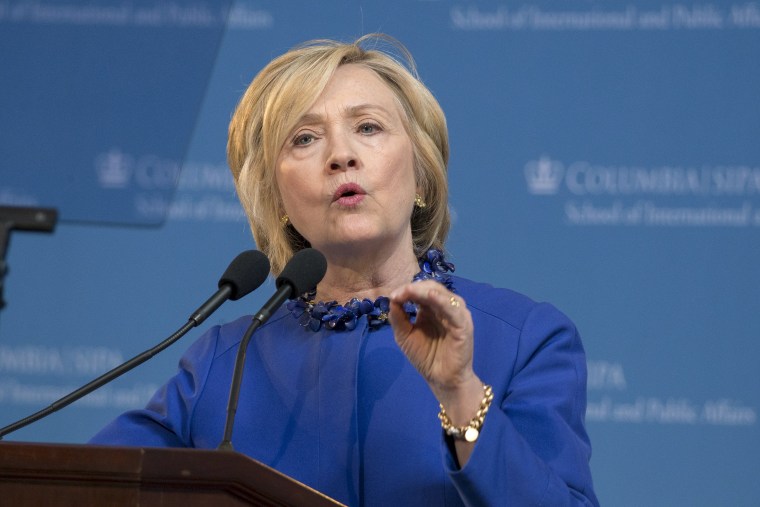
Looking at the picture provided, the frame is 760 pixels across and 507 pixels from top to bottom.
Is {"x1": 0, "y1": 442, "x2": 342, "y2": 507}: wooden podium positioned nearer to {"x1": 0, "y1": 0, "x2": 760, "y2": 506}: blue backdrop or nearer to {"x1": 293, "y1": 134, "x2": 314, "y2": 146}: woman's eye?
{"x1": 293, "y1": 134, "x2": 314, "y2": 146}: woman's eye

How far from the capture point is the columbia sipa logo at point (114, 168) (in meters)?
1.49

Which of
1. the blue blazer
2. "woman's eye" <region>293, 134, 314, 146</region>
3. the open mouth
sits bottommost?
the blue blazer

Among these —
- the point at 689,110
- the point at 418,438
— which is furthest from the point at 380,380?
the point at 689,110

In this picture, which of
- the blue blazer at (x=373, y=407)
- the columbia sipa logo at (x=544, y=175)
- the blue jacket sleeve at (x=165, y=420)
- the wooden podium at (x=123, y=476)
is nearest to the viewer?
the wooden podium at (x=123, y=476)

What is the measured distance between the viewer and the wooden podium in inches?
50.6

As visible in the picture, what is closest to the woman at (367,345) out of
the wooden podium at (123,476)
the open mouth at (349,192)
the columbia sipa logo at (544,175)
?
the open mouth at (349,192)

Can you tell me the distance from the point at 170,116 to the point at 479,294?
697mm

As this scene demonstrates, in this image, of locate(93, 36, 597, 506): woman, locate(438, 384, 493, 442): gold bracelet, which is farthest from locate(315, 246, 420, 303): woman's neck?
locate(438, 384, 493, 442): gold bracelet

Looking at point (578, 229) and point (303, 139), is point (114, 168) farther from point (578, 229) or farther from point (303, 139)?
point (578, 229)

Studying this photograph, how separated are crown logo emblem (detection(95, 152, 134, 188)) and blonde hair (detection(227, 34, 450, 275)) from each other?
648mm

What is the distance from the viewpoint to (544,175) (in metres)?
3.15

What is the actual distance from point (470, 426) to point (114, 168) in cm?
58

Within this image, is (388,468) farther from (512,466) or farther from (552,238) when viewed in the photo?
(552,238)

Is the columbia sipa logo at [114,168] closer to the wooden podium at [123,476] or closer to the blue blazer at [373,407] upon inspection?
the wooden podium at [123,476]
